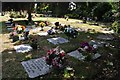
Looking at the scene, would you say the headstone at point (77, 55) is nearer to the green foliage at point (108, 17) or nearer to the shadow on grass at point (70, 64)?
the shadow on grass at point (70, 64)

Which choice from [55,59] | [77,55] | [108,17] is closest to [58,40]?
[77,55]

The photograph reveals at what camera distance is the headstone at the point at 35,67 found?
26.9ft

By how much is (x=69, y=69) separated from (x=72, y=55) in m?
2.11

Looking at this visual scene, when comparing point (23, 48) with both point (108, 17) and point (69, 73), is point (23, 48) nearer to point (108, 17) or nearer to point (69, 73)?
point (69, 73)

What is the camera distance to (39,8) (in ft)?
142

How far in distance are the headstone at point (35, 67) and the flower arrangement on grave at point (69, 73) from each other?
2.79 feet

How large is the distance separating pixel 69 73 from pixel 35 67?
1.66 m

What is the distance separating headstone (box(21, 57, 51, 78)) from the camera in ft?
26.9

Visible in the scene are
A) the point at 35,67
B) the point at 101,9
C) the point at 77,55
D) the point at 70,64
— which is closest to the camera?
the point at 35,67

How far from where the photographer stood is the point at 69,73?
27.6 ft

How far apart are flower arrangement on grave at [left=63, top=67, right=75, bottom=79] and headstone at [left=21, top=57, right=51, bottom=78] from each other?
85 centimetres

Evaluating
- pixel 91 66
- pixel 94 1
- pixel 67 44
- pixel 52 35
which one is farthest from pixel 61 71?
pixel 94 1

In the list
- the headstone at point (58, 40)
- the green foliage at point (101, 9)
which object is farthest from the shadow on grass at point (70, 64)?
the green foliage at point (101, 9)

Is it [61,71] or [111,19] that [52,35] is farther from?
[111,19]
